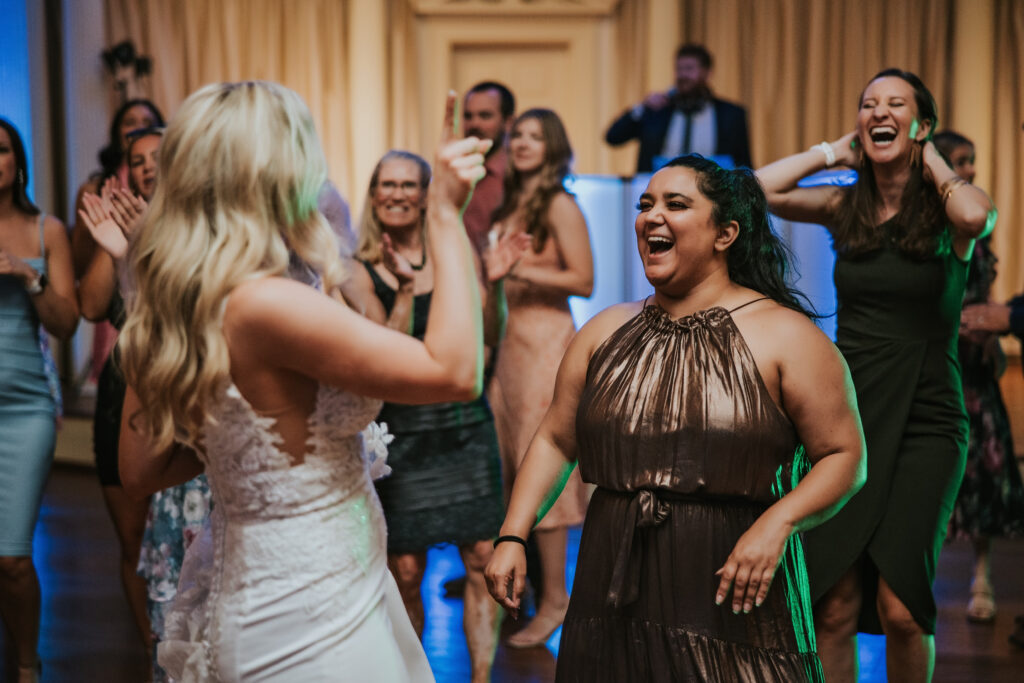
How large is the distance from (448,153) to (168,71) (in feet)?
28.3

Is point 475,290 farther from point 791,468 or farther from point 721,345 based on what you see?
point 791,468

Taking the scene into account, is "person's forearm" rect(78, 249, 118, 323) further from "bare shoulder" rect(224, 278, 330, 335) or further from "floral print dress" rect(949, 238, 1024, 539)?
"floral print dress" rect(949, 238, 1024, 539)

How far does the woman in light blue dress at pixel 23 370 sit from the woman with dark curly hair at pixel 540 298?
1443mm

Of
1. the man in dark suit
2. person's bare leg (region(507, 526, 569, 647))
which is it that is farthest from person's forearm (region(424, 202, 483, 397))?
the man in dark suit

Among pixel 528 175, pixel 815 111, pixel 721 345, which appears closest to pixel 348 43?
pixel 815 111

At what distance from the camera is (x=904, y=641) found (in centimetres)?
281

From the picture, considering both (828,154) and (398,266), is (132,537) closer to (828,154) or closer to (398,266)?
(398,266)

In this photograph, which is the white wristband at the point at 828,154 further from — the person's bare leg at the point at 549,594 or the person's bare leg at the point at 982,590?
the person's bare leg at the point at 982,590

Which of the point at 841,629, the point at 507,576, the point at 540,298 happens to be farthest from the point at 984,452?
the point at 507,576

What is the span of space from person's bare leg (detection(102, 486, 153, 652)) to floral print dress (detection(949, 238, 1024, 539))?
2.76 meters

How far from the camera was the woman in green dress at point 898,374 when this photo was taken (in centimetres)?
282

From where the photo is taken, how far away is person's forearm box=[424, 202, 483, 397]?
1585mm

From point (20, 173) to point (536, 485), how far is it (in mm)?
2166

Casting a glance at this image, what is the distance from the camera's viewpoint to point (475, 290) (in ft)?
5.33
